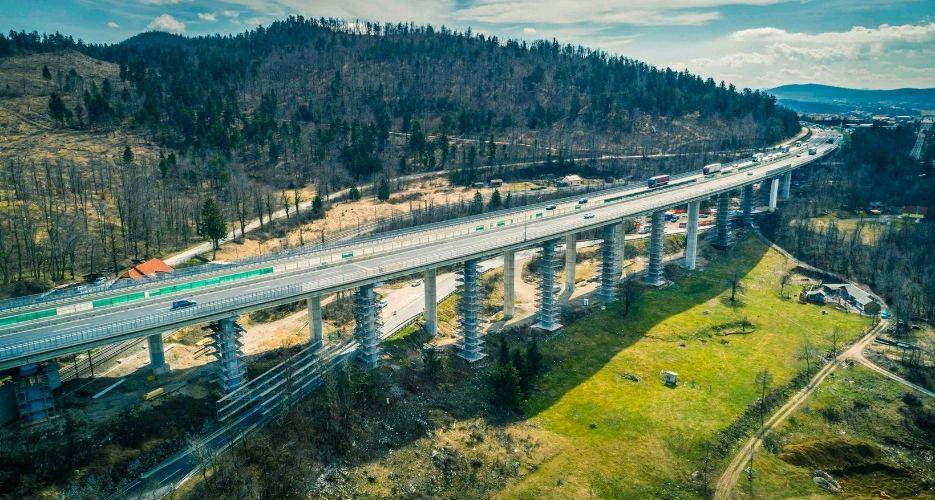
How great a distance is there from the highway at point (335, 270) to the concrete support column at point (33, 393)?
2556 millimetres

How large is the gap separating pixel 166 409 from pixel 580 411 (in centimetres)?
4646

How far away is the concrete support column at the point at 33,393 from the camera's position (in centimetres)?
5172

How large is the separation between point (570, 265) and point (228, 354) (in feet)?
211

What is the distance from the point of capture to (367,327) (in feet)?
234

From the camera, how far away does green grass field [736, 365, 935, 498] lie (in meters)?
64.1

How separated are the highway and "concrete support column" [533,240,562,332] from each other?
9.12ft

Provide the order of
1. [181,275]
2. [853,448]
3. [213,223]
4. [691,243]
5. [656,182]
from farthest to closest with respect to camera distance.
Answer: [656,182] → [691,243] → [213,223] → [181,275] → [853,448]

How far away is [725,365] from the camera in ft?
284

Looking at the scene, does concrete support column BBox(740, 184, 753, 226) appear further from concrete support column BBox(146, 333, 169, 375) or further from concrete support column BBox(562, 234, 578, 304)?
concrete support column BBox(146, 333, 169, 375)

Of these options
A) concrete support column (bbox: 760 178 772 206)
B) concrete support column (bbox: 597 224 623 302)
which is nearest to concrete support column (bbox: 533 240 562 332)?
concrete support column (bbox: 597 224 623 302)

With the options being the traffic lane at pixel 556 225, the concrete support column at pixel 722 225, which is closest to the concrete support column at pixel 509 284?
the traffic lane at pixel 556 225

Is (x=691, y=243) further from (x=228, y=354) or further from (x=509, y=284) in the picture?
(x=228, y=354)

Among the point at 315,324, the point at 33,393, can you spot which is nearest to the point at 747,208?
the point at 315,324

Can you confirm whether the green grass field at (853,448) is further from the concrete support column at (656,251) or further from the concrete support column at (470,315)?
the concrete support column at (656,251)
